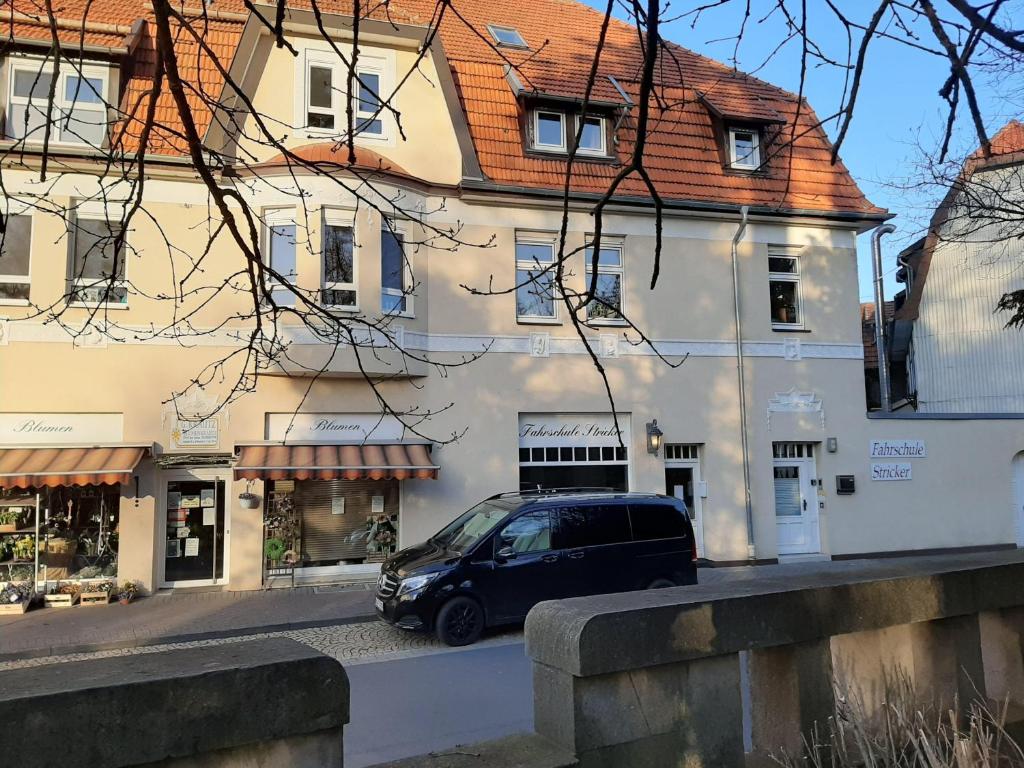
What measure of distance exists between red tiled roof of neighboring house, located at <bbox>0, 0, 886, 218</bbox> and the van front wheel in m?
8.27

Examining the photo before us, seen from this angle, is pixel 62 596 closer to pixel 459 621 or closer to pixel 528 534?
pixel 459 621

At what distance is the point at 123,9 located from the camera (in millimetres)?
15391

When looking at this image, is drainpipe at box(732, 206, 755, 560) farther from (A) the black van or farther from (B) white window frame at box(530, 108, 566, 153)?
(A) the black van

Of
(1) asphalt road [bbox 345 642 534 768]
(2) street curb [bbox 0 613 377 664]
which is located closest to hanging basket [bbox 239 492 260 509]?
(2) street curb [bbox 0 613 377 664]

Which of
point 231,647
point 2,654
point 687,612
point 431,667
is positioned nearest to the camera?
point 231,647

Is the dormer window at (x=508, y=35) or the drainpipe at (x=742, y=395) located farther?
the dormer window at (x=508, y=35)

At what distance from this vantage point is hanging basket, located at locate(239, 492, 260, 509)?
13.1 meters

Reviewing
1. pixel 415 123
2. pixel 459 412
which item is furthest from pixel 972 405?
pixel 415 123

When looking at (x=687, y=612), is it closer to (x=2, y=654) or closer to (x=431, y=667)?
(x=431, y=667)

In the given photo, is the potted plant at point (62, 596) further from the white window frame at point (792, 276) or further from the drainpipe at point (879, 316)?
the drainpipe at point (879, 316)

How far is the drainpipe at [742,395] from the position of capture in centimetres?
1560

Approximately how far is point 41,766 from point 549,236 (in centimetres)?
1424

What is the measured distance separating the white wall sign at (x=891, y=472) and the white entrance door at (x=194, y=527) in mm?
13333

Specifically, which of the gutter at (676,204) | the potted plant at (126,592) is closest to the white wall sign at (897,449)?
the gutter at (676,204)
